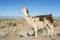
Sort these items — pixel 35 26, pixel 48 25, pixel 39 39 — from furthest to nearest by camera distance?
1. pixel 48 25
2. pixel 35 26
3. pixel 39 39

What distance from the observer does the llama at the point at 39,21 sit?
56.9ft

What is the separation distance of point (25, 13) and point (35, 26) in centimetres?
170

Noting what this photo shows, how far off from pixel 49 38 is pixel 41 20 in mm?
2158

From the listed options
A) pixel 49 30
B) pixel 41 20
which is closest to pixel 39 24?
pixel 41 20

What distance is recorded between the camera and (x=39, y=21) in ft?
57.9

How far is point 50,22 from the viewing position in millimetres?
18453

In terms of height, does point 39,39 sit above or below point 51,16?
below

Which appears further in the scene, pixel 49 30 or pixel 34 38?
pixel 49 30

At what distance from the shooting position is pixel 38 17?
1772cm

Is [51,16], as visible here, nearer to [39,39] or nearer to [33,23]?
[33,23]

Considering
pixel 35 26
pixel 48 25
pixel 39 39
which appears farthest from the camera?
pixel 48 25

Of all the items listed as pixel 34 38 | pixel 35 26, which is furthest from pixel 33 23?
pixel 34 38

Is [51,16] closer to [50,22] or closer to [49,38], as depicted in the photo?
[50,22]

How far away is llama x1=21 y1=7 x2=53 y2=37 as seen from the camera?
17.3 m
